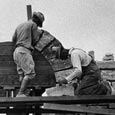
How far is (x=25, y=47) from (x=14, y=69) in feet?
1.90

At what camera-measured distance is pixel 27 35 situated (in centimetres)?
960

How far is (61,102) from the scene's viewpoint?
31.2 feet

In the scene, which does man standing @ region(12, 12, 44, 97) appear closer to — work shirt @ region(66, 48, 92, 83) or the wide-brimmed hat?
the wide-brimmed hat

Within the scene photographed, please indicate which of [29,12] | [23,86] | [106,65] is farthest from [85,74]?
[106,65]

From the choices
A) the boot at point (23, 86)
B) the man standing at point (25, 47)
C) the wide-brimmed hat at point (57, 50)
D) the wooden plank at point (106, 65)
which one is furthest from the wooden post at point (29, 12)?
the wooden plank at point (106, 65)

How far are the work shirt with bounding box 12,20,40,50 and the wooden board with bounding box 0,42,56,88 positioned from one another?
0.25 metres

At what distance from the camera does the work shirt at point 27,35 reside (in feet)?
31.3

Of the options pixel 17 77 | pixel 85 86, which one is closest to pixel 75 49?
pixel 85 86

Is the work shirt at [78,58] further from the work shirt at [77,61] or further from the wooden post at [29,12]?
the wooden post at [29,12]

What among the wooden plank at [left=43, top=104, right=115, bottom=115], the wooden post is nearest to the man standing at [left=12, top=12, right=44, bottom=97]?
the wooden post

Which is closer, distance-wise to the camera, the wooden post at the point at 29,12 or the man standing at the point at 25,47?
the man standing at the point at 25,47

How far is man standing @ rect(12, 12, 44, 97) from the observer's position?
9.36 meters

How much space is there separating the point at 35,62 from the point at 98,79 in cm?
144

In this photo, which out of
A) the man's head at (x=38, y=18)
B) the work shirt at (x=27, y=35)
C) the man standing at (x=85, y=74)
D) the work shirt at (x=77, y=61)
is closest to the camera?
the work shirt at (x=77, y=61)
